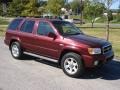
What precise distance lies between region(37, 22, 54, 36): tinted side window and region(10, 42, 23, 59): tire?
1.31 metres

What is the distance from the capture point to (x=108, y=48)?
8.93m

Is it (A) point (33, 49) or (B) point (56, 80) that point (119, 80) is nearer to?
(B) point (56, 80)

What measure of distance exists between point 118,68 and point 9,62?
3.97 metres

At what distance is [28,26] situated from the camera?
10406 mm

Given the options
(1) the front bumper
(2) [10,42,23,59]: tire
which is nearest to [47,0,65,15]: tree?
(2) [10,42,23,59]: tire

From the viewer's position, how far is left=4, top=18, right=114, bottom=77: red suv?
8.26 m

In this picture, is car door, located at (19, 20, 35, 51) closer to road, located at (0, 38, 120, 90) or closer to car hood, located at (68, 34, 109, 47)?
road, located at (0, 38, 120, 90)

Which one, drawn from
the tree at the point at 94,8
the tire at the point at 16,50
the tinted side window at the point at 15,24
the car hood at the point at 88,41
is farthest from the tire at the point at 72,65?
the tree at the point at 94,8

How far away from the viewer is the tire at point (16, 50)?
1066cm

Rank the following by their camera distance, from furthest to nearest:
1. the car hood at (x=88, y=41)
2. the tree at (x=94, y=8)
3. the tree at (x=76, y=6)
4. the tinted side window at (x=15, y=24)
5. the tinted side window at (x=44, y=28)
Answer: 1. the tree at (x=76, y=6)
2. the tree at (x=94, y=8)
3. the tinted side window at (x=15, y=24)
4. the tinted side window at (x=44, y=28)
5. the car hood at (x=88, y=41)

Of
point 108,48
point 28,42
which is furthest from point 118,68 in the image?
point 28,42

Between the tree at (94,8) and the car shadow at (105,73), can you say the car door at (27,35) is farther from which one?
the tree at (94,8)

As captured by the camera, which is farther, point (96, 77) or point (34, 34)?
point (34, 34)

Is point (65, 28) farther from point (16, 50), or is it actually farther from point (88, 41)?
point (16, 50)
